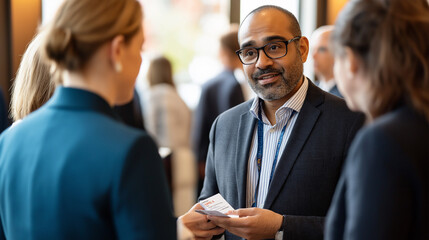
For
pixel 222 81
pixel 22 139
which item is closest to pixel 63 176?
pixel 22 139

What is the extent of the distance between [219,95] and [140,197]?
3.45 m

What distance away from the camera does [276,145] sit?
2115 millimetres

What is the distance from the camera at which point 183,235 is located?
4.68 ft

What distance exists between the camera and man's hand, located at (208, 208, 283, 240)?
186 cm

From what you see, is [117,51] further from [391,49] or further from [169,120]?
[169,120]

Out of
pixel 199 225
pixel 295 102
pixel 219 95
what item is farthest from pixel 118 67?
pixel 219 95

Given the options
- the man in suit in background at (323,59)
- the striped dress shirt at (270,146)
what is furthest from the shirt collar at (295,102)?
the man in suit in background at (323,59)

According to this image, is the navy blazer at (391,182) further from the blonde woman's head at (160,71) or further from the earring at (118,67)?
the blonde woman's head at (160,71)

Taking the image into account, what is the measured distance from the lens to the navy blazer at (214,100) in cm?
452

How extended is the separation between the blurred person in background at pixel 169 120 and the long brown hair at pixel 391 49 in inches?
140

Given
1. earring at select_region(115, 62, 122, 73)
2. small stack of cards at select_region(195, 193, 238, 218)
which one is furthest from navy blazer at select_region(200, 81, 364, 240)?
earring at select_region(115, 62, 122, 73)

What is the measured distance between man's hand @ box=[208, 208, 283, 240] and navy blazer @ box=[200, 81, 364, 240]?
0.06 meters

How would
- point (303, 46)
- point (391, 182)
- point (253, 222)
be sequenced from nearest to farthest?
1. point (391, 182)
2. point (253, 222)
3. point (303, 46)

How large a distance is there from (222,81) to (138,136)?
3470 millimetres
